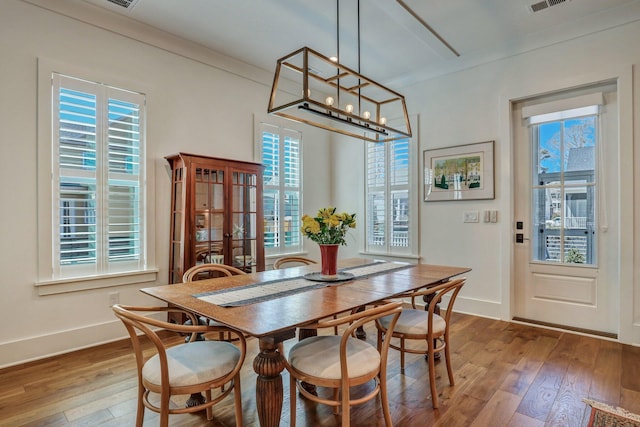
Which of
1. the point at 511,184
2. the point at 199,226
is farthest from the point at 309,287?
the point at 511,184

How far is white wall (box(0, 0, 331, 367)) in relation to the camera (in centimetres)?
269

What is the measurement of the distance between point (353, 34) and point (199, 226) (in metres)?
2.53

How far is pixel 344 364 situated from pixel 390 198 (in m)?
3.43

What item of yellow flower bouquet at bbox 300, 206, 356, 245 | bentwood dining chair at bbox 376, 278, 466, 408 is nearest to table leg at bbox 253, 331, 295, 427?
bentwood dining chair at bbox 376, 278, 466, 408

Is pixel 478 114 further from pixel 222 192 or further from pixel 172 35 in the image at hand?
pixel 172 35

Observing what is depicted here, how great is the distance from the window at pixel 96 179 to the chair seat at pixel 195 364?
1.82 meters

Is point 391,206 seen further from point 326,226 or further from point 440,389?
point 440,389

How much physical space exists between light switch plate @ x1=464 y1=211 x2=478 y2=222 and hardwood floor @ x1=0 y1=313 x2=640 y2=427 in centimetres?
143

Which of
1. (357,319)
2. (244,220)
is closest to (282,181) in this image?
(244,220)

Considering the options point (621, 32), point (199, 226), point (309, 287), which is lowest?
point (309, 287)

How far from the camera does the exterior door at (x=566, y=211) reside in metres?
3.30

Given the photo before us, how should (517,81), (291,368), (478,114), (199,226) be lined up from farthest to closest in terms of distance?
1. (478,114)
2. (517,81)
3. (199,226)
4. (291,368)

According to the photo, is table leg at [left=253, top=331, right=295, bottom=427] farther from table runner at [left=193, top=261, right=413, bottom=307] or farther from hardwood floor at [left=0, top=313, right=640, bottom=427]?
hardwood floor at [left=0, top=313, right=640, bottom=427]

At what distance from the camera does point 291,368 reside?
173cm
